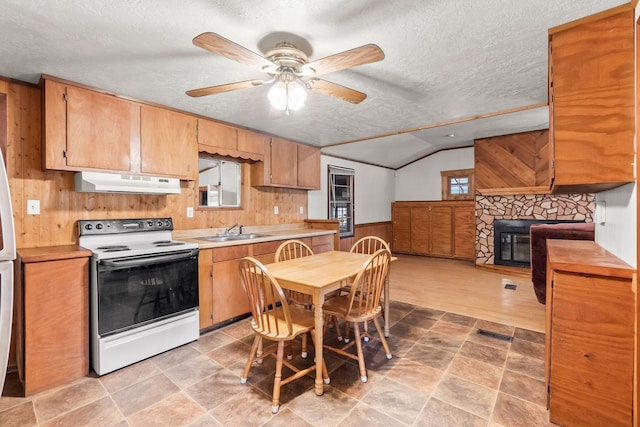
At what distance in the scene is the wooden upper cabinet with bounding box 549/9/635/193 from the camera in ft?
4.47

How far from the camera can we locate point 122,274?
87.1 inches

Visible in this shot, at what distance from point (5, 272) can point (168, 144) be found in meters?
1.77

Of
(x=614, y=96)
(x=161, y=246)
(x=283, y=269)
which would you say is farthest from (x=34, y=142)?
(x=614, y=96)

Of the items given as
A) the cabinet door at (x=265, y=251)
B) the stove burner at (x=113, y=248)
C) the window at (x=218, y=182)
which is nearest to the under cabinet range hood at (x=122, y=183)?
the stove burner at (x=113, y=248)

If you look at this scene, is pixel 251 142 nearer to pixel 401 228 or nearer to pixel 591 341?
pixel 591 341

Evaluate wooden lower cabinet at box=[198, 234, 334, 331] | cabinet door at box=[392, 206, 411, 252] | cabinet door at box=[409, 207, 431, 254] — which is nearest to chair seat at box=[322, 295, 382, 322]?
wooden lower cabinet at box=[198, 234, 334, 331]

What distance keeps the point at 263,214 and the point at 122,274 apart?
2.14 m

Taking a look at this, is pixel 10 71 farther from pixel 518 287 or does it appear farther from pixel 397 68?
pixel 518 287

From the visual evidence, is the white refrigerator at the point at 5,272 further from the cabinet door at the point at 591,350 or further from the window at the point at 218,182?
the cabinet door at the point at 591,350

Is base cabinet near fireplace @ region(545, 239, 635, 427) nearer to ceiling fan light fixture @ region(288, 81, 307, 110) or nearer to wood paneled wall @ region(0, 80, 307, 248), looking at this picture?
ceiling fan light fixture @ region(288, 81, 307, 110)

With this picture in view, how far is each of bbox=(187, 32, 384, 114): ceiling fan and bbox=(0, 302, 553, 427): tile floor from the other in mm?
1909

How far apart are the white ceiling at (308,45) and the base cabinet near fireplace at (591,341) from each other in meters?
1.38

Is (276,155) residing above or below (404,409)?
above

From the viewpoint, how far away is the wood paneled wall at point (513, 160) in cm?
475
